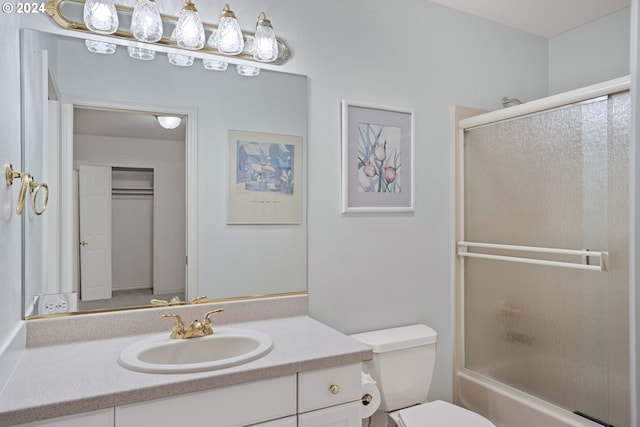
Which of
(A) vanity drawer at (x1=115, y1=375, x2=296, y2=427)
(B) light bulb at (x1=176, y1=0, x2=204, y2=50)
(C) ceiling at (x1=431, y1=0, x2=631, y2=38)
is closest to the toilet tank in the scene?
(A) vanity drawer at (x1=115, y1=375, x2=296, y2=427)

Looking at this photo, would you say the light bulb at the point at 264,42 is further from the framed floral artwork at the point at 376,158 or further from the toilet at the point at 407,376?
the toilet at the point at 407,376

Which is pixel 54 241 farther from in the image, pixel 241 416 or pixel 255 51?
pixel 255 51

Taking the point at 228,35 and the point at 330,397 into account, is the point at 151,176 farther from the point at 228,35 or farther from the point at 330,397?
the point at 330,397

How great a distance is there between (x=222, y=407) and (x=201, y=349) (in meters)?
0.34

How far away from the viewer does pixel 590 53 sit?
2.53 metres

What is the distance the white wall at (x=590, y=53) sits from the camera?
2373 mm

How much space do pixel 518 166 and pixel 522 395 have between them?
44.8 inches

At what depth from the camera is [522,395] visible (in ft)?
6.90

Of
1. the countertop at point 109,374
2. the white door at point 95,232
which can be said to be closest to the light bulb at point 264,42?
the white door at point 95,232

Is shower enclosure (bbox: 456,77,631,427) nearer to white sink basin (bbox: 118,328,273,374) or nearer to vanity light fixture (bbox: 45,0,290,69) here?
vanity light fixture (bbox: 45,0,290,69)

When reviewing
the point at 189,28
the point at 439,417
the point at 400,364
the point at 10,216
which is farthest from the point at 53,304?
the point at 439,417

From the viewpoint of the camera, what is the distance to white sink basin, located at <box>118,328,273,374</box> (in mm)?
1329

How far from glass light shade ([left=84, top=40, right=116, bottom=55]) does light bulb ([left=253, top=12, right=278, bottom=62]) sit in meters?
0.55

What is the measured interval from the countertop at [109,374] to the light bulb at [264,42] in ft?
3.74
